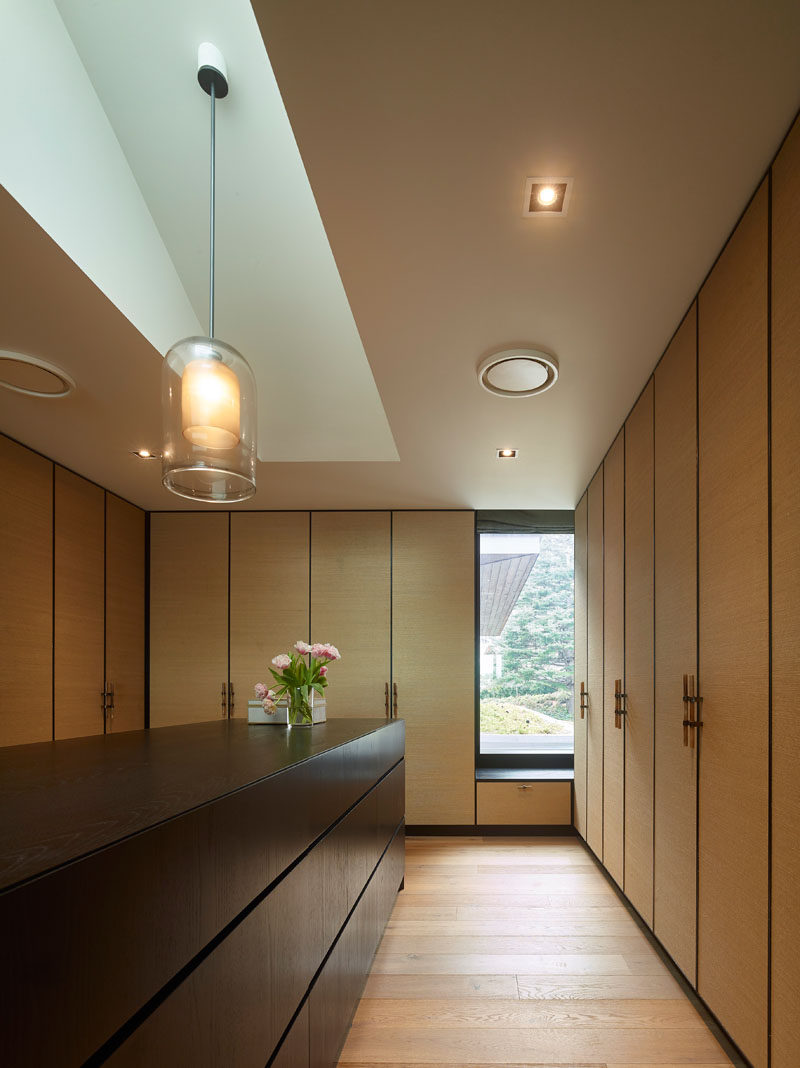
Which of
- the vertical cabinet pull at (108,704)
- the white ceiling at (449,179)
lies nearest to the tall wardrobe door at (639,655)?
the white ceiling at (449,179)

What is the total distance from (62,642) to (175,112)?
9.52 feet

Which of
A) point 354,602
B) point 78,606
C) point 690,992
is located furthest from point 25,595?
point 690,992

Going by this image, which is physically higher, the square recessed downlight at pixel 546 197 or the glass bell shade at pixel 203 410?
the square recessed downlight at pixel 546 197

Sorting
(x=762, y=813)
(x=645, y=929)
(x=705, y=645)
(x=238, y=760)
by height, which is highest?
(x=705, y=645)

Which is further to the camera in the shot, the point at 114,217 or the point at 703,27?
the point at 114,217

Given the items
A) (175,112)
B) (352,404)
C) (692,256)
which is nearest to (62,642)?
(352,404)

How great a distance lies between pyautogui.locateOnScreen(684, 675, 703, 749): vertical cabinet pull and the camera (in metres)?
2.22

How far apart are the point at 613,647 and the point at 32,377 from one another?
3.01 metres

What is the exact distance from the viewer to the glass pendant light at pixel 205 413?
6.01ft

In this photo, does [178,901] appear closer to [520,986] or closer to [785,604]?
[785,604]

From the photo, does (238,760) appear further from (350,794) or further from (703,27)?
(703,27)

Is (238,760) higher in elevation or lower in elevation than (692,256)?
lower

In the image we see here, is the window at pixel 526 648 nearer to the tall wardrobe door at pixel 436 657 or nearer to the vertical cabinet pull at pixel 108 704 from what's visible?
the tall wardrobe door at pixel 436 657

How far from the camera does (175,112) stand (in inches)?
87.9
